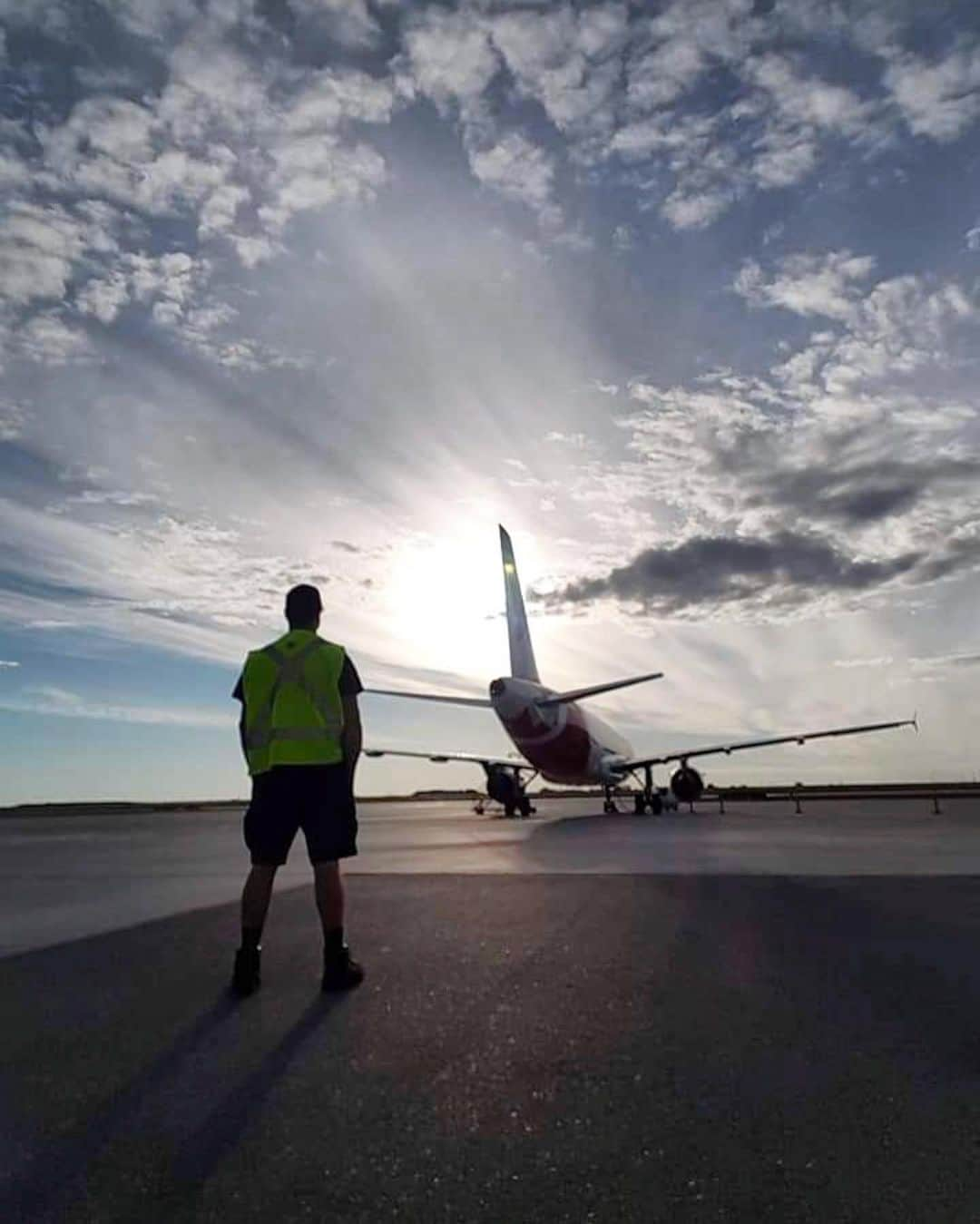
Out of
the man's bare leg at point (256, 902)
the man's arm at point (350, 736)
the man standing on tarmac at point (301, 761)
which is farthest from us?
the man's arm at point (350, 736)

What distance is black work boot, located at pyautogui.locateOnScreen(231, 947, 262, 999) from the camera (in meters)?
4.79

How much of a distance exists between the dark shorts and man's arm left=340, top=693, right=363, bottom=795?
11 centimetres

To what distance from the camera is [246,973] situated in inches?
191

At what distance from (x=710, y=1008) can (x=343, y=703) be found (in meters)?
2.65

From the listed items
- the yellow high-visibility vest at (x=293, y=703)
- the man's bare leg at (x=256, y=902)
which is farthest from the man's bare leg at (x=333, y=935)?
the yellow high-visibility vest at (x=293, y=703)

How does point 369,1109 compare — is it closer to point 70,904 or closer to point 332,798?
point 332,798

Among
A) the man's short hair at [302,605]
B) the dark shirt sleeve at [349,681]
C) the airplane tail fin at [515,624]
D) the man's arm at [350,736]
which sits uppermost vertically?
the airplane tail fin at [515,624]

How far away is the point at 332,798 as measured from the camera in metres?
5.36

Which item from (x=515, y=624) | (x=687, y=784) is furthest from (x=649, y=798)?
(x=515, y=624)

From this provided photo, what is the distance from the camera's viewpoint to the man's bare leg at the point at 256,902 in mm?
5008

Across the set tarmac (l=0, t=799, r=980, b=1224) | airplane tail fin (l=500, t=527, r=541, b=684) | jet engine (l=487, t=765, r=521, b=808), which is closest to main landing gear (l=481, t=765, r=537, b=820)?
jet engine (l=487, t=765, r=521, b=808)

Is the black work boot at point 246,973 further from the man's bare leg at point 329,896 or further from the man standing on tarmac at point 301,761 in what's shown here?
the man's bare leg at point 329,896

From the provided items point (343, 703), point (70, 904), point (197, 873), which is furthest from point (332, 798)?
point (197, 873)

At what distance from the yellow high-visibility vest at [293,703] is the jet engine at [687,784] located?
36779 millimetres
